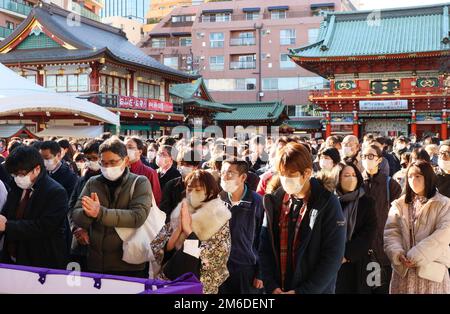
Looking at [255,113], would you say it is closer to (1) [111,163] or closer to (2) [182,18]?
(2) [182,18]

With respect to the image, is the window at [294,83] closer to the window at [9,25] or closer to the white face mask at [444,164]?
the window at [9,25]

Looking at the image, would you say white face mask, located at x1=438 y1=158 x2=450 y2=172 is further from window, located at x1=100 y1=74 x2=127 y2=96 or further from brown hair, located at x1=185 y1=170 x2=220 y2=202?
window, located at x1=100 y1=74 x2=127 y2=96

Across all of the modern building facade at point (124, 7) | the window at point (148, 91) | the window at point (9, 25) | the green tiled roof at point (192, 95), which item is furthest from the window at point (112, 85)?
the modern building facade at point (124, 7)

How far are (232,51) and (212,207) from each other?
1636 inches

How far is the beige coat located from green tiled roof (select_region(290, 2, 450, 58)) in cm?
2343

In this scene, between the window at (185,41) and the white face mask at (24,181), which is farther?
the window at (185,41)

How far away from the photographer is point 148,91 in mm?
27953

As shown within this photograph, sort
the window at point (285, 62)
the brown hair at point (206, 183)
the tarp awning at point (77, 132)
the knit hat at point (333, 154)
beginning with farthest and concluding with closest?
the window at point (285, 62), the tarp awning at point (77, 132), the knit hat at point (333, 154), the brown hair at point (206, 183)

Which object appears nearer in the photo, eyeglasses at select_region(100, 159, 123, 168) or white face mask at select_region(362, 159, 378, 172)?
eyeglasses at select_region(100, 159, 123, 168)

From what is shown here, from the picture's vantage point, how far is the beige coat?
387 cm

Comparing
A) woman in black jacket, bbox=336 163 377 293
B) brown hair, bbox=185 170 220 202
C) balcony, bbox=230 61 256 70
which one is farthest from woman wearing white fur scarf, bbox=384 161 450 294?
balcony, bbox=230 61 256 70

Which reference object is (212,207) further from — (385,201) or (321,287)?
(385,201)

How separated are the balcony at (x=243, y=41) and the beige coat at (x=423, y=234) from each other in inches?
1606

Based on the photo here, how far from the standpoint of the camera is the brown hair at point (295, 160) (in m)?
3.14
